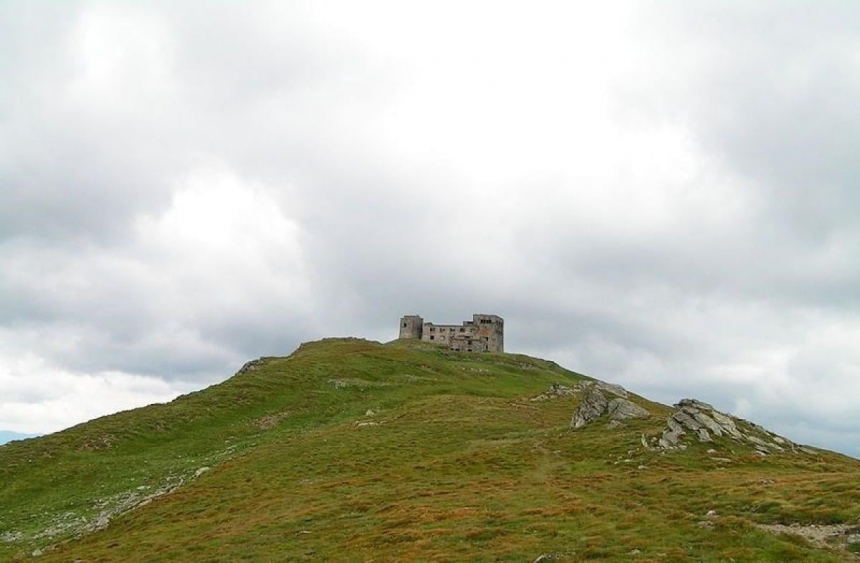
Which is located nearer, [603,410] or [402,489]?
[402,489]

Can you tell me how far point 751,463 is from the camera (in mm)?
48188

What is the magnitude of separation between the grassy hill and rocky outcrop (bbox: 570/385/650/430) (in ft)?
6.05

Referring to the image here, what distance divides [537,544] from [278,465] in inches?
1335

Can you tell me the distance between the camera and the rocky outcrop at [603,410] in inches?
2585

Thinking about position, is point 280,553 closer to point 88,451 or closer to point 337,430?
point 337,430

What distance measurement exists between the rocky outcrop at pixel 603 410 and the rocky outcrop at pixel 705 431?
706 centimetres

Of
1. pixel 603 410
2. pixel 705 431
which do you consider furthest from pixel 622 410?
pixel 705 431

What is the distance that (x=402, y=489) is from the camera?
46.1 metres

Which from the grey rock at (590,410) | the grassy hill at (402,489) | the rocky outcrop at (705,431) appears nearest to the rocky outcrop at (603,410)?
the grey rock at (590,410)

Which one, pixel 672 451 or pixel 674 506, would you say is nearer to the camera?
pixel 674 506

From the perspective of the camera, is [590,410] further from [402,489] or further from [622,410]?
[402,489]

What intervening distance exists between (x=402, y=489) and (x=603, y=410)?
29779 mm

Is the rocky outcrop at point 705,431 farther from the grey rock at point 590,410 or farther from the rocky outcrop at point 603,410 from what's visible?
the grey rock at point 590,410

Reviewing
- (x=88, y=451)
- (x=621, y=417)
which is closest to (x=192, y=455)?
(x=88, y=451)
